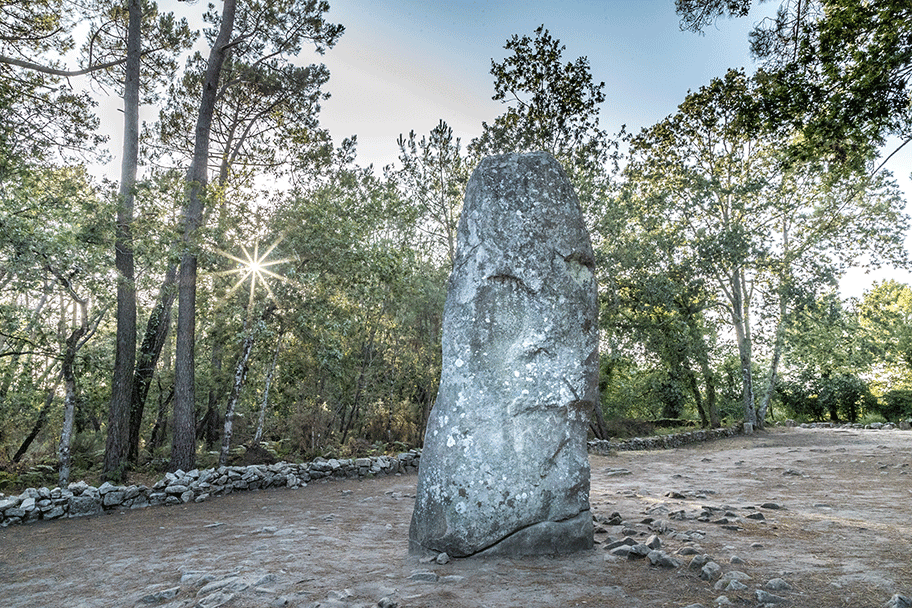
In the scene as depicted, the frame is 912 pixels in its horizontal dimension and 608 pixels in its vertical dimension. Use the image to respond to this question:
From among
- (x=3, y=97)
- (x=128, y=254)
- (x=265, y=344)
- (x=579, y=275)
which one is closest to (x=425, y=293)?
(x=265, y=344)

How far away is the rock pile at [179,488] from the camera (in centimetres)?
775

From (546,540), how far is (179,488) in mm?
7547

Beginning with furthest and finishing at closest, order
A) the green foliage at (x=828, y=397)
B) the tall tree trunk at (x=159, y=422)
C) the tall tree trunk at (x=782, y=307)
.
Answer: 1. the green foliage at (x=828, y=397)
2. the tall tree trunk at (x=782, y=307)
3. the tall tree trunk at (x=159, y=422)

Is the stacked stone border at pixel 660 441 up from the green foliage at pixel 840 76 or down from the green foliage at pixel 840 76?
down

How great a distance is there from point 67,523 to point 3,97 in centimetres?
836

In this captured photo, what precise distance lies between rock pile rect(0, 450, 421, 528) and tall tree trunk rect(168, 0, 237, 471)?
1.04 metres

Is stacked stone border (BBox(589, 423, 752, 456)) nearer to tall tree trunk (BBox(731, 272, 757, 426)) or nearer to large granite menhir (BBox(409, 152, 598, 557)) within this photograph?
tall tree trunk (BBox(731, 272, 757, 426))

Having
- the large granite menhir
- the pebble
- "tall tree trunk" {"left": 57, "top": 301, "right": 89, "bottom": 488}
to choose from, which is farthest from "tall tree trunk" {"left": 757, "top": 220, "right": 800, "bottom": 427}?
"tall tree trunk" {"left": 57, "top": 301, "right": 89, "bottom": 488}

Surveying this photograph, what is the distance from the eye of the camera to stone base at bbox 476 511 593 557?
428 centimetres

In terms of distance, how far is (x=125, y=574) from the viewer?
4.52m

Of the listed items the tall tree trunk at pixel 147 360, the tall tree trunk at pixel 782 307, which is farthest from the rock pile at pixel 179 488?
the tall tree trunk at pixel 782 307

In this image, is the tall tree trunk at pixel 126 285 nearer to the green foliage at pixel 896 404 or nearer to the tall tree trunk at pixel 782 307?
the tall tree trunk at pixel 782 307

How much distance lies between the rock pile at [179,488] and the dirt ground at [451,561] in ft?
1.24

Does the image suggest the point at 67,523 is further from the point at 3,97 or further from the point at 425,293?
the point at 425,293
